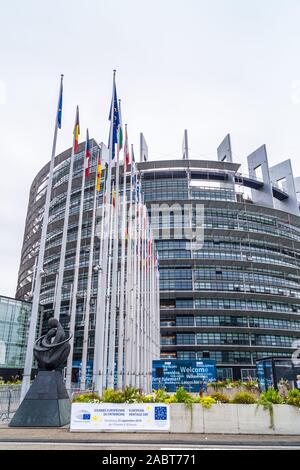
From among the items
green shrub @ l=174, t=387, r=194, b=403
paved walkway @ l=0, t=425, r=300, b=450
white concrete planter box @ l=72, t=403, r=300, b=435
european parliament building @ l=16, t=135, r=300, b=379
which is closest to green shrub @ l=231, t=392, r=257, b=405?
white concrete planter box @ l=72, t=403, r=300, b=435

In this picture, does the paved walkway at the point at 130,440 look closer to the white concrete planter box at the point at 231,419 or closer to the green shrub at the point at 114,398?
the white concrete planter box at the point at 231,419

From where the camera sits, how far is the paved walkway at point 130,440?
10328 mm

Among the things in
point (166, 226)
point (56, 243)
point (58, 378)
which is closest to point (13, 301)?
point (56, 243)

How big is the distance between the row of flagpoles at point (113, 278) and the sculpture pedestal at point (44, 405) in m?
1.25

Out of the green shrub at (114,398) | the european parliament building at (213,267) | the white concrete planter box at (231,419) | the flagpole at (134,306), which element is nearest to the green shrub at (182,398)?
the white concrete planter box at (231,419)

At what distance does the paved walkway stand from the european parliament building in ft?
139

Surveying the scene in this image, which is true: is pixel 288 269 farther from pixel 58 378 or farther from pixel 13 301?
pixel 58 378

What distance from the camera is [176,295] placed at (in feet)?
203

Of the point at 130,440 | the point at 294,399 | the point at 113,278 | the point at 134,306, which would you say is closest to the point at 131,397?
the point at 130,440

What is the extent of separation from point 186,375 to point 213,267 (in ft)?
133

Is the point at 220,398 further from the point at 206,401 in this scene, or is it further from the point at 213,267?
the point at 213,267

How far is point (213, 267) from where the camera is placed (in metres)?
65.6

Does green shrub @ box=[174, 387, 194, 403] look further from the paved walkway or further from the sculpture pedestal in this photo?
the sculpture pedestal

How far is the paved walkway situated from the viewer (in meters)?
10.3
